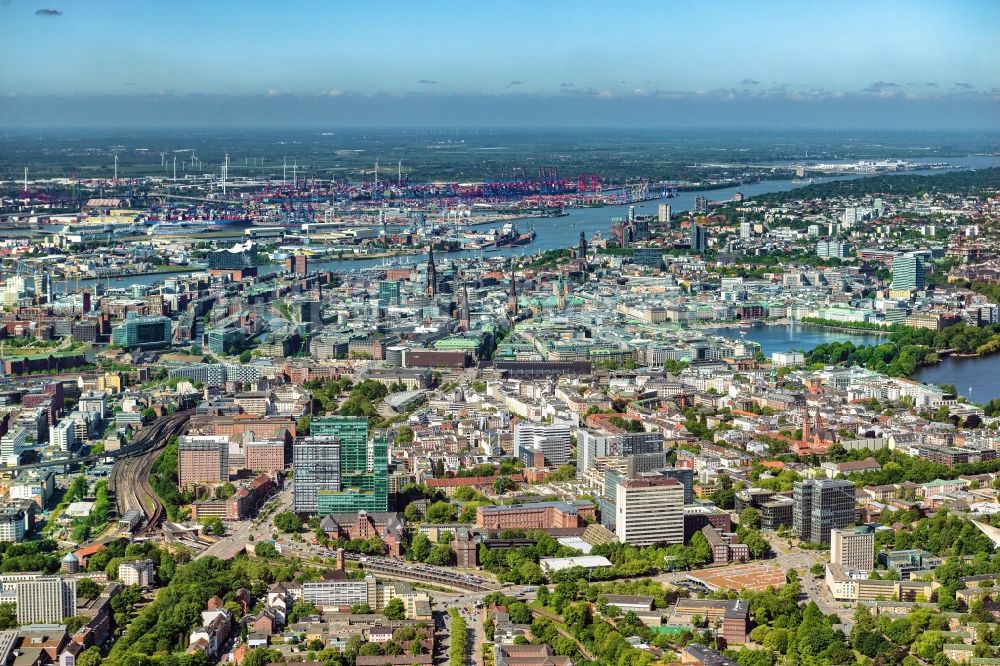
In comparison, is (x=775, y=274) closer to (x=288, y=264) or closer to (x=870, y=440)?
(x=288, y=264)

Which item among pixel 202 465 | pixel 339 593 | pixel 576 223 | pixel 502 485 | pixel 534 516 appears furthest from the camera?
pixel 576 223

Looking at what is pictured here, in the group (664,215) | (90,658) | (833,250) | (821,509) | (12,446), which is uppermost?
(664,215)

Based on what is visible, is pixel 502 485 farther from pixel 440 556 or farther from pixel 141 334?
pixel 141 334

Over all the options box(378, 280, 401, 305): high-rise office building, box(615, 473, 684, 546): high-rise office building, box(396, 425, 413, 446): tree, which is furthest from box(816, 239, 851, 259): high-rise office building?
box(615, 473, 684, 546): high-rise office building

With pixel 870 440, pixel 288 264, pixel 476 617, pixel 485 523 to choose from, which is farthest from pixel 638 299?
pixel 476 617

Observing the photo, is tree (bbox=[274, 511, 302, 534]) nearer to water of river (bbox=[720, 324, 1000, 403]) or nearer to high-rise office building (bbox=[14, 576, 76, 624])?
high-rise office building (bbox=[14, 576, 76, 624])

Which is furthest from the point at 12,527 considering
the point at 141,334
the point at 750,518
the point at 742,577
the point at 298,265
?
the point at 298,265

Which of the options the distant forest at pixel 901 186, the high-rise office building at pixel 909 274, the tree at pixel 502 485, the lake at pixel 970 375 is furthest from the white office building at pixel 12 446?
the distant forest at pixel 901 186
